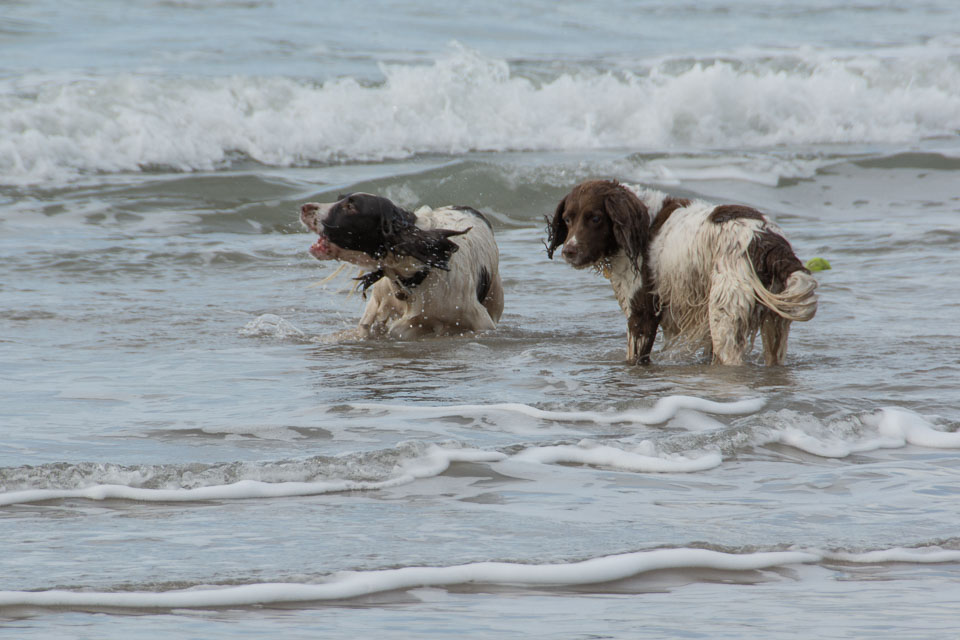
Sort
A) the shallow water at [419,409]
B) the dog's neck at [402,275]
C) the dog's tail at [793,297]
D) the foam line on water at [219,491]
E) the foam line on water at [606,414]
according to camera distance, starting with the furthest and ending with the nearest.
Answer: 1. the dog's neck at [402,275]
2. the dog's tail at [793,297]
3. the foam line on water at [606,414]
4. the foam line on water at [219,491]
5. the shallow water at [419,409]

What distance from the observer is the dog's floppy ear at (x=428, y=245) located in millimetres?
8094

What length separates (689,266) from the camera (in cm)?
687

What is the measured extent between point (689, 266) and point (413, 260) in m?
1.99

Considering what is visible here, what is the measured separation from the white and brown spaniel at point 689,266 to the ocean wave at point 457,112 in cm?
977

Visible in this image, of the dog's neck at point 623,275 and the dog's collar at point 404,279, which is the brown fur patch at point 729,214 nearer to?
the dog's neck at point 623,275

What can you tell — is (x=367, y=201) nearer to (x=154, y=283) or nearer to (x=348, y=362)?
(x=348, y=362)

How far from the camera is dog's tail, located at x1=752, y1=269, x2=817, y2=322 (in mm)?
6418

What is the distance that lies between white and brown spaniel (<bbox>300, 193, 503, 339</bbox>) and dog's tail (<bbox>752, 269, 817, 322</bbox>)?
7.21ft

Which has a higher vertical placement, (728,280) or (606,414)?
(728,280)

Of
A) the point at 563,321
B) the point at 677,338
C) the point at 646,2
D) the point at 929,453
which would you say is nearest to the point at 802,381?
the point at 677,338

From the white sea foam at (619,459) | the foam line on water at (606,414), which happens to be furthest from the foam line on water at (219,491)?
the foam line on water at (606,414)

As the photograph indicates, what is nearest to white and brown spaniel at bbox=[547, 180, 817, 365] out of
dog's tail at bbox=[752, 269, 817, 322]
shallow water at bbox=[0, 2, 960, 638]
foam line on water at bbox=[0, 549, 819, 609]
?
dog's tail at bbox=[752, 269, 817, 322]

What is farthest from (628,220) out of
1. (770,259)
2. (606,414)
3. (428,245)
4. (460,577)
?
(460,577)

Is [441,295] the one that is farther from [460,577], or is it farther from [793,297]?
[460,577]
